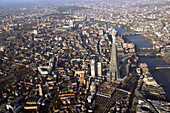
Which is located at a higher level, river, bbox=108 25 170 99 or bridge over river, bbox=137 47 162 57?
bridge over river, bbox=137 47 162 57

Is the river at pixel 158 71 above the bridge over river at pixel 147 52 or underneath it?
underneath

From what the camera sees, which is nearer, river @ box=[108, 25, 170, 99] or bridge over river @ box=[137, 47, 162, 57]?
river @ box=[108, 25, 170, 99]

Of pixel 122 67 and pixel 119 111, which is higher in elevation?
pixel 122 67

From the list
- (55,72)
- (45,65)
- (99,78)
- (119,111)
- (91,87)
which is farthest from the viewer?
(45,65)

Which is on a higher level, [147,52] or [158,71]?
[147,52]

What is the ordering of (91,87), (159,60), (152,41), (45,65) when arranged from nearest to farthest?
(91,87)
(45,65)
(159,60)
(152,41)

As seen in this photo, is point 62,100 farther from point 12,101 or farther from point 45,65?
point 45,65

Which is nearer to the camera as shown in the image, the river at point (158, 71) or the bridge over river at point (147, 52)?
the river at point (158, 71)

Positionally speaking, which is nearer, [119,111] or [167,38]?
[119,111]

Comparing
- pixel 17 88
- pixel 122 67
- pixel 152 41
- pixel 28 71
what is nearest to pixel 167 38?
pixel 152 41

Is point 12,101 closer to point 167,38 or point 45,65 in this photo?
point 45,65

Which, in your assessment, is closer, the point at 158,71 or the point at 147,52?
the point at 158,71
